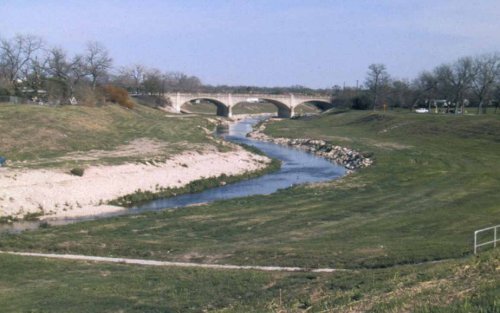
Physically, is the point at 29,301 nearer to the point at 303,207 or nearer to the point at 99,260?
the point at 99,260

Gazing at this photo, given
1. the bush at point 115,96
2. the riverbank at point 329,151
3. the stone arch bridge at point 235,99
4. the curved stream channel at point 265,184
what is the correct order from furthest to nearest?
1. the stone arch bridge at point 235,99
2. the bush at point 115,96
3. the riverbank at point 329,151
4. the curved stream channel at point 265,184

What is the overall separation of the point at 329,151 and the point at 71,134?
96.5ft

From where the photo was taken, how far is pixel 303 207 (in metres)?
35.4

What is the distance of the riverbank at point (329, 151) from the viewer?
63.1 meters

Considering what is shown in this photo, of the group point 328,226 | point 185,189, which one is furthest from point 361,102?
point 328,226

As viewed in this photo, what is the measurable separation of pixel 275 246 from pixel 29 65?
10143 cm

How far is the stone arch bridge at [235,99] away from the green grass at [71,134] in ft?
162

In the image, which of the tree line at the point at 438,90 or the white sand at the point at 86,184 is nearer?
the white sand at the point at 86,184

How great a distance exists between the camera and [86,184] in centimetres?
4247

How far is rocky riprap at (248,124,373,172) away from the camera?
A: 207 feet

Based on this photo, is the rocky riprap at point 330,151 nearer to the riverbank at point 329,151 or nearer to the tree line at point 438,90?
the riverbank at point 329,151

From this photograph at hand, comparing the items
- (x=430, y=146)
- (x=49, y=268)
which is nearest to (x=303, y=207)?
(x=49, y=268)

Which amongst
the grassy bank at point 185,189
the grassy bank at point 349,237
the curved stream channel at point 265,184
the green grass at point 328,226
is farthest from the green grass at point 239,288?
the grassy bank at point 185,189

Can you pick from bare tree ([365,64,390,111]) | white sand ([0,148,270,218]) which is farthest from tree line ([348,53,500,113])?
white sand ([0,148,270,218])
